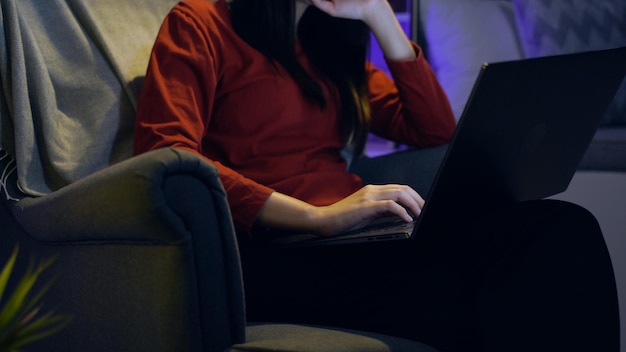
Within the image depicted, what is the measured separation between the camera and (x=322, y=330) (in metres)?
1.03

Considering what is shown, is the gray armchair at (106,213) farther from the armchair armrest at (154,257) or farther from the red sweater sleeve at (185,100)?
the red sweater sleeve at (185,100)

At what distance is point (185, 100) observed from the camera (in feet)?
4.08

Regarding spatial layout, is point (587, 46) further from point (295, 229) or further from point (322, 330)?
point (322, 330)

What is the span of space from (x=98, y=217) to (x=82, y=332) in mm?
160

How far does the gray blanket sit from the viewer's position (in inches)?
48.2

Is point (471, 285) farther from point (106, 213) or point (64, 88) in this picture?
point (64, 88)

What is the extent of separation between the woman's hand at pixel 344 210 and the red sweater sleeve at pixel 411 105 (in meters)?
0.43

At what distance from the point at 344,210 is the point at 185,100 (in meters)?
0.29

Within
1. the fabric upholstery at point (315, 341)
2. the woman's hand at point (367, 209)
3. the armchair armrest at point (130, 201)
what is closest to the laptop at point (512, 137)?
the woman's hand at point (367, 209)

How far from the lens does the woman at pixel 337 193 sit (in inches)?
40.8

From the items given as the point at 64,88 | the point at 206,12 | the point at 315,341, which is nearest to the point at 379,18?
the point at 206,12

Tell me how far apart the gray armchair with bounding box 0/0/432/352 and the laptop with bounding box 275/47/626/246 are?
17 centimetres

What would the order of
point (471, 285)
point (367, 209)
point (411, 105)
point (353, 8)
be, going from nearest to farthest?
point (471, 285), point (367, 209), point (353, 8), point (411, 105)

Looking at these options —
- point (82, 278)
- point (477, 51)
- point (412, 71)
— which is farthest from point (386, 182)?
point (82, 278)
